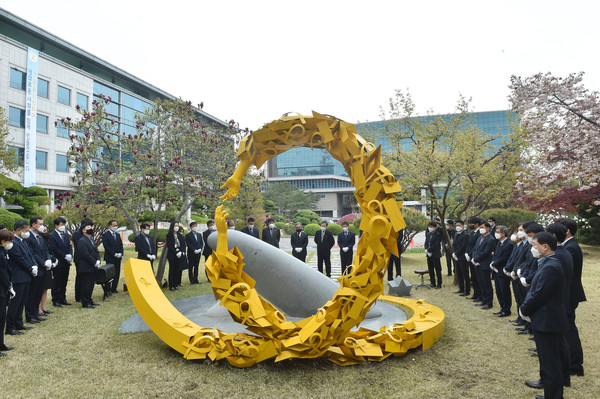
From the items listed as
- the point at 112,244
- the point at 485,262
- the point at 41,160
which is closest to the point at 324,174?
the point at 41,160

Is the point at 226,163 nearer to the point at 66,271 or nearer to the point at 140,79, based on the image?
the point at 66,271

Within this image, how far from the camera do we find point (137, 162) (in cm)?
965

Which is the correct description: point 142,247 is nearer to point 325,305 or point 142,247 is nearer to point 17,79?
point 325,305

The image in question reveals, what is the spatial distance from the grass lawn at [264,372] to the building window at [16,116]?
82.9 feet

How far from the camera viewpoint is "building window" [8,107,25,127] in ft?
81.0

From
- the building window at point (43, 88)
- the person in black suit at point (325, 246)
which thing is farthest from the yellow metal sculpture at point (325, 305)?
the building window at point (43, 88)

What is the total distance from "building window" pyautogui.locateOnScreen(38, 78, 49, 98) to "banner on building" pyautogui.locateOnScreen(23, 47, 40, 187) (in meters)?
0.59

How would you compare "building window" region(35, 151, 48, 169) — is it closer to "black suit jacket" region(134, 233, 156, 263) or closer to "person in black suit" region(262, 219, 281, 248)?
"black suit jacket" region(134, 233, 156, 263)

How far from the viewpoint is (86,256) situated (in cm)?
796

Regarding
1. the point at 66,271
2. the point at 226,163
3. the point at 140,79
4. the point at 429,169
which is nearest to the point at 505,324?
the point at 429,169

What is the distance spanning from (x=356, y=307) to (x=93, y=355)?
11.9 feet

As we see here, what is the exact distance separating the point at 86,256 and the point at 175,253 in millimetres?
2169

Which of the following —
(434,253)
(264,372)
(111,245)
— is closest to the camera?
(264,372)

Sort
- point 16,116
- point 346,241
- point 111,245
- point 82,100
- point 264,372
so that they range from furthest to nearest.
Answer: point 82,100
point 16,116
point 346,241
point 111,245
point 264,372
